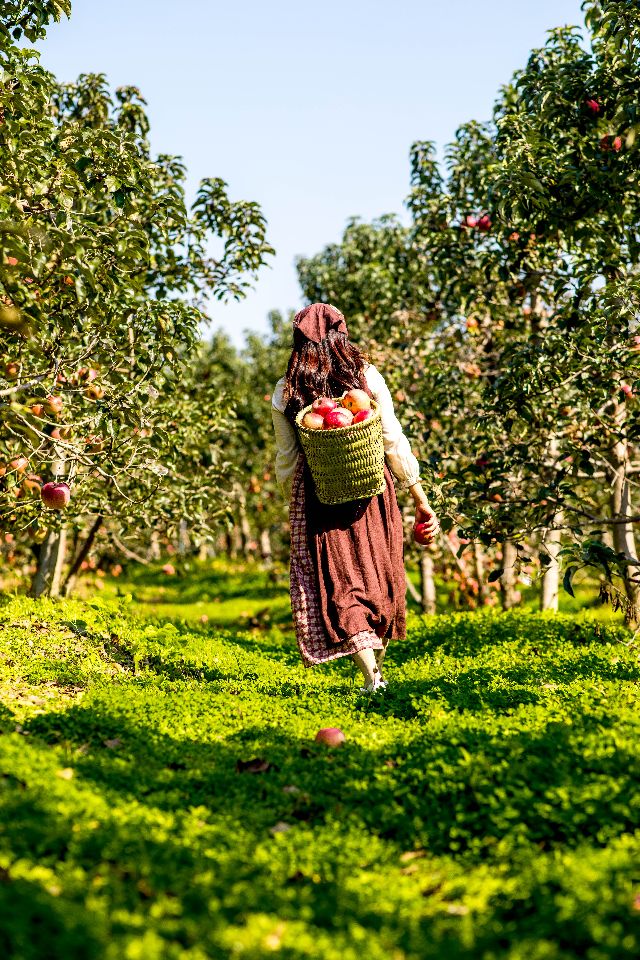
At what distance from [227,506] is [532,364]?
437cm

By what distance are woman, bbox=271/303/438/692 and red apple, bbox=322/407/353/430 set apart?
307 mm

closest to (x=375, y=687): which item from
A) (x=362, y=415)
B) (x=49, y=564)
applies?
(x=362, y=415)

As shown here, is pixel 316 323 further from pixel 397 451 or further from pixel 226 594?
pixel 226 594

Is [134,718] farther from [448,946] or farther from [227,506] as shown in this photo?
[227,506]

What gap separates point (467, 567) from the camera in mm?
13164

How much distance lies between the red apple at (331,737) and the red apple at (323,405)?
184 cm

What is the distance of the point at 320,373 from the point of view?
537 centimetres

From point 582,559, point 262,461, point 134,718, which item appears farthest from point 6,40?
point 262,461

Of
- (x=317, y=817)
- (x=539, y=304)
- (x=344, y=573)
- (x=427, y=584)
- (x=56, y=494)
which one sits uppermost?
(x=539, y=304)

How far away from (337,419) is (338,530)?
2.60ft

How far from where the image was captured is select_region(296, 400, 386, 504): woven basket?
4.99 meters

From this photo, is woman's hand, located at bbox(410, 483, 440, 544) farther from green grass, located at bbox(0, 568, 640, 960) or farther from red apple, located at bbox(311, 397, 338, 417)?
green grass, located at bbox(0, 568, 640, 960)

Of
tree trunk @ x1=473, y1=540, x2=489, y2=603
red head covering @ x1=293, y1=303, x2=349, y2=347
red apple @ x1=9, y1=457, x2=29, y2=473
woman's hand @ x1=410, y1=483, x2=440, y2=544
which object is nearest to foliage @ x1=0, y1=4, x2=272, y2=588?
red apple @ x1=9, y1=457, x2=29, y2=473

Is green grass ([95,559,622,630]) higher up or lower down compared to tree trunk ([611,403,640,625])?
lower down
